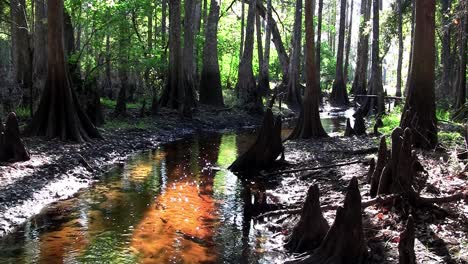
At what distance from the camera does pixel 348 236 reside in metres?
5.64

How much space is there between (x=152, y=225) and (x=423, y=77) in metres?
Answer: 6.77

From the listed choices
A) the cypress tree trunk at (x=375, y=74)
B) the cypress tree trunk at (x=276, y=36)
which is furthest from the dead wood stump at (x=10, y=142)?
the cypress tree trunk at (x=276, y=36)

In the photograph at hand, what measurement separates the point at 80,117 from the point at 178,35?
27.8 ft

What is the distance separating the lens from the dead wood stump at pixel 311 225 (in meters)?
6.50

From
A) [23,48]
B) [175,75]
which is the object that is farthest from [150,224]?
[23,48]

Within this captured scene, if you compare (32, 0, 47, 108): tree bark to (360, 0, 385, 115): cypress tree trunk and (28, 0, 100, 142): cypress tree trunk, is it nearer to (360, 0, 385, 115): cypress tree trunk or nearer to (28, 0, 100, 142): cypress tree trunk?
(28, 0, 100, 142): cypress tree trunk

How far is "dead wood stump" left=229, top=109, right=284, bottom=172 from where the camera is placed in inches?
464

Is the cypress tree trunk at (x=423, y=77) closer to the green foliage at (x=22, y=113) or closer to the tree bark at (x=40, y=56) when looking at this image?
the green foliage at (x=22, y=113)

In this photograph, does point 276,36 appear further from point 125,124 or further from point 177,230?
point 177,230

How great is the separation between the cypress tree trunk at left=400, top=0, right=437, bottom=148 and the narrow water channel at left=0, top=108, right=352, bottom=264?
3.66 m

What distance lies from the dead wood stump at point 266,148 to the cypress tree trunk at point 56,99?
15.1 ft

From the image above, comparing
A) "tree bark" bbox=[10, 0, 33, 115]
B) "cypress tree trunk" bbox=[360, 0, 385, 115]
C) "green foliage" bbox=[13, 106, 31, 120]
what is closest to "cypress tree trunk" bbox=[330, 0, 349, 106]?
"cypress tree trunk" bbox=[360, 0, 385, 115]

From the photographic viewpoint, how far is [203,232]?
7.71 m

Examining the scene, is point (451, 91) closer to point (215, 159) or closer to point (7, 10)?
point (215, 159)
